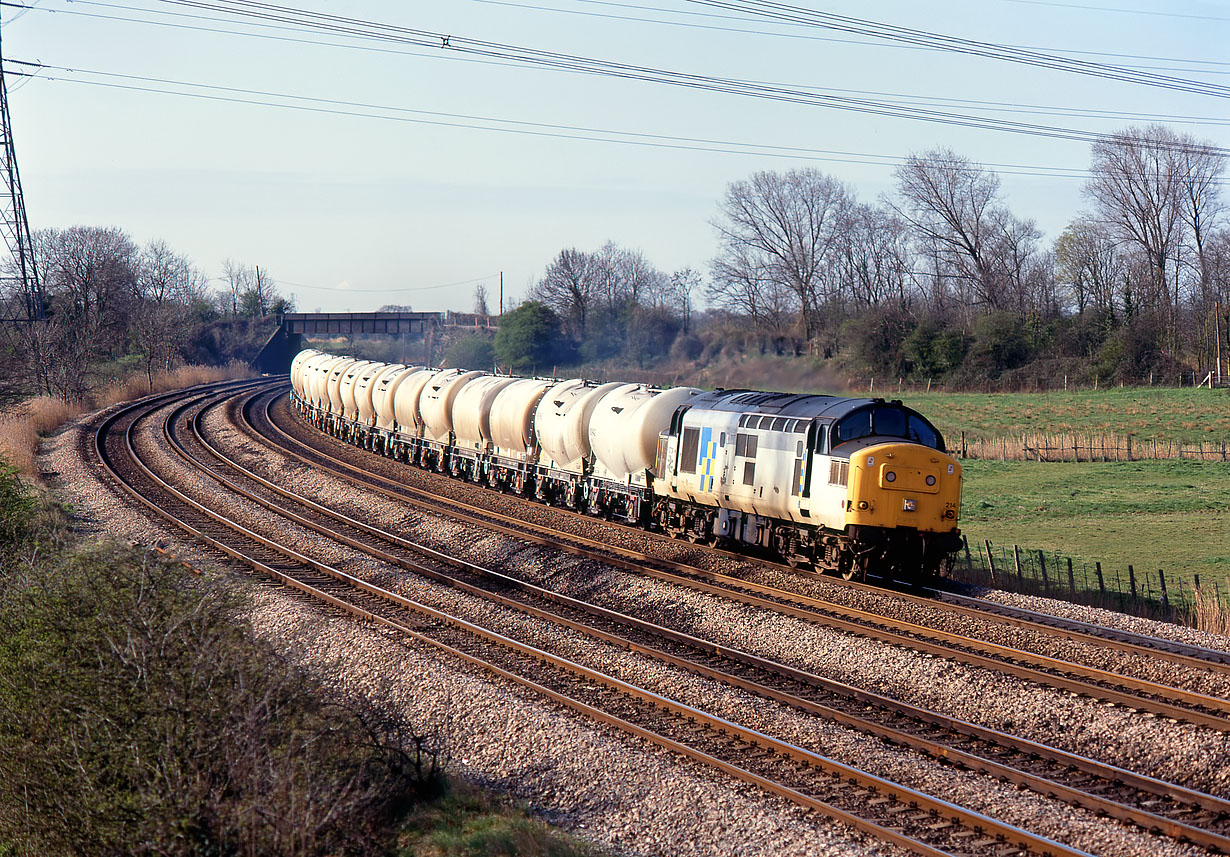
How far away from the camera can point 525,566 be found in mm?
22281

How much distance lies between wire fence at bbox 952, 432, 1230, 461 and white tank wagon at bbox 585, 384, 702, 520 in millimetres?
18496

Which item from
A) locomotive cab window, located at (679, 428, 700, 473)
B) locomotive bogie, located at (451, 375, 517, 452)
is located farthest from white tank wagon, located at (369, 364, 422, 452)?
locomotive cab window, located at (679, 428, 700, 473)

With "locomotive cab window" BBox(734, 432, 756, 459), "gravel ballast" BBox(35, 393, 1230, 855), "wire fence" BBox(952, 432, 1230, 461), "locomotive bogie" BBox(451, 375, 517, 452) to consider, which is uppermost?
"locomotive cab window" BBox(734, 432, 756, 459)

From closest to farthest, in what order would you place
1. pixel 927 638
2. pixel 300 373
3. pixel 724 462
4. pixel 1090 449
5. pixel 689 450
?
pixel 927 638, pixel 724 462, pixel 689 450, pixel 1090 449, pixel 300 373

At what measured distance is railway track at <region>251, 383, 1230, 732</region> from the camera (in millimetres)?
12703

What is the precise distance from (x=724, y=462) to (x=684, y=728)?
1012cm

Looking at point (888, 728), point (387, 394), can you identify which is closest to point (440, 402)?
point (387, 394)

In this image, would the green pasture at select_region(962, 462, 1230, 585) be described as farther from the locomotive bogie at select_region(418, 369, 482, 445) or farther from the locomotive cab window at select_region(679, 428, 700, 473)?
the locomotive bogie at select_region(418, 369, 482, 445)

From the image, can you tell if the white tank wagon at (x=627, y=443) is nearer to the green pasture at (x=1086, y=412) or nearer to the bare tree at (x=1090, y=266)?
the green pasture at (x=1086, y=412)

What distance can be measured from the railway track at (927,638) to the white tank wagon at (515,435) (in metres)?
4.28

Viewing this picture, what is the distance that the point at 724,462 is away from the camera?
22156mm

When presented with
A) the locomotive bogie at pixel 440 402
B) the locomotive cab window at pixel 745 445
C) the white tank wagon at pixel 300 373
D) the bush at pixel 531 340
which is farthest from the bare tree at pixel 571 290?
the locomotive cab window at pixel 745 445

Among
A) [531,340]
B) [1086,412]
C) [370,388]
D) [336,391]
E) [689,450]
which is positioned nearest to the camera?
[689,450]

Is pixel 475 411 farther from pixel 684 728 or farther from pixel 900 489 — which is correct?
pixel 684 728
